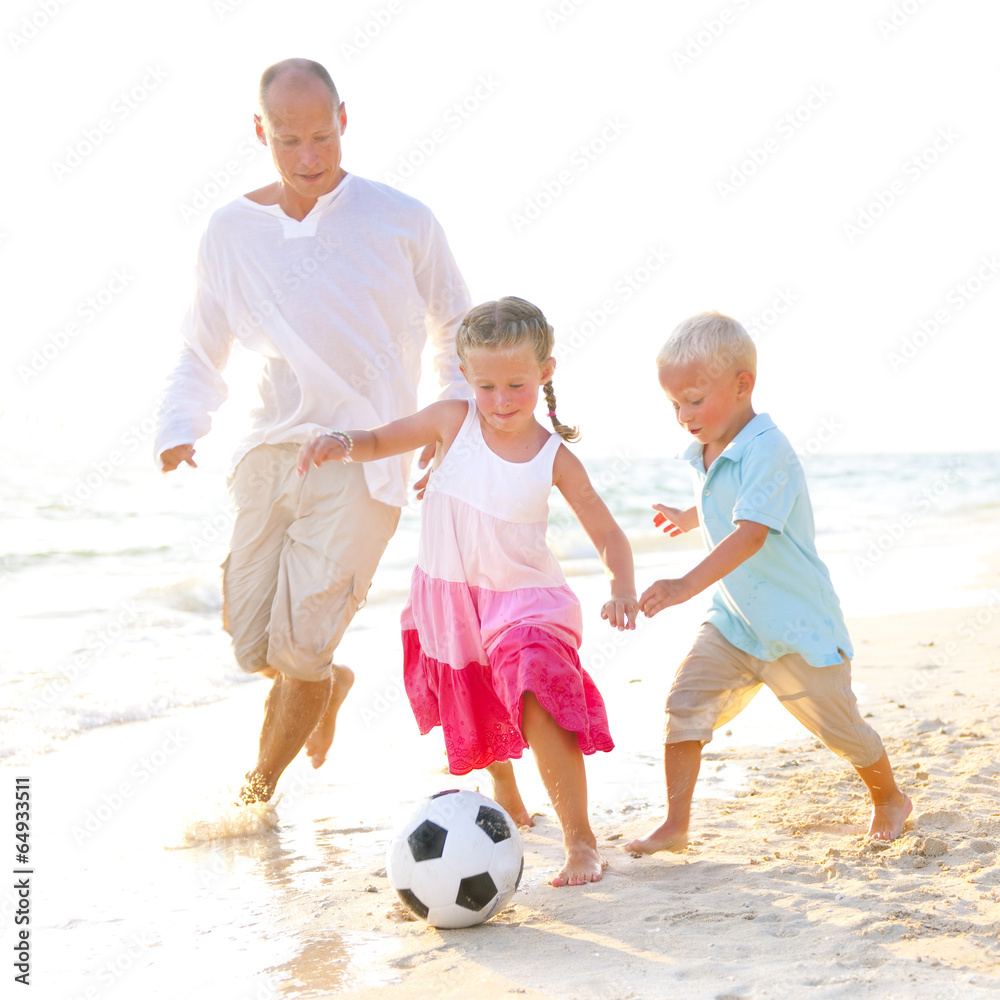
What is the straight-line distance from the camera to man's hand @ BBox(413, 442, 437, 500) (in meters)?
3.63

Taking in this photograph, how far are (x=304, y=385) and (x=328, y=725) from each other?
144 centimetres

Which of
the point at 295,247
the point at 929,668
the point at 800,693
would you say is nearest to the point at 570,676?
the point at 800,693

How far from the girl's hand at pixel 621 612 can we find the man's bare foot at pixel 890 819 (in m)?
0.99

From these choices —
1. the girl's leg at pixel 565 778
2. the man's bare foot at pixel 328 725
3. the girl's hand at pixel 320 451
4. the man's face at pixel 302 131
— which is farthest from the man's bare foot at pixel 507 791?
the man's face at pixel 302 131

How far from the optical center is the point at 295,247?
3766mm

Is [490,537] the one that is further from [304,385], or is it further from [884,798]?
[884,798]

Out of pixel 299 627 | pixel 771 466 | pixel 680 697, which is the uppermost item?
pixel 771 466

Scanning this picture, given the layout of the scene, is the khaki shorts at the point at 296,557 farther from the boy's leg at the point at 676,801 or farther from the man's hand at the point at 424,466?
the boy's leg at the point at 676,801

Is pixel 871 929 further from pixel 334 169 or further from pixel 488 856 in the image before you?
pixel 334 169

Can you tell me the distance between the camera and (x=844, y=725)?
10.4ft

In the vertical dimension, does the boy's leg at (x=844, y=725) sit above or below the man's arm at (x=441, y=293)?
below

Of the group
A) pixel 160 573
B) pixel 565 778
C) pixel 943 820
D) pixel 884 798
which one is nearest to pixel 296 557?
pixel 565 778

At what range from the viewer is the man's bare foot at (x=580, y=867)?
9.66 feet

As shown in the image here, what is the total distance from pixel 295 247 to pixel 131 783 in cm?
223
